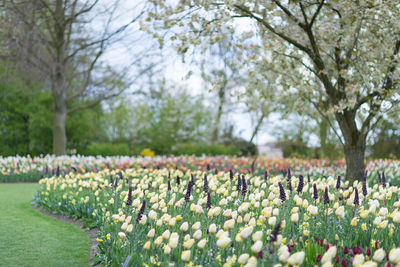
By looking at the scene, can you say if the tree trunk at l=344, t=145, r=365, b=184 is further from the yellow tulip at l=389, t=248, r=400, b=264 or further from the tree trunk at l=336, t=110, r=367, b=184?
the yellow tulip at l=389, t=248, r=400, b=264

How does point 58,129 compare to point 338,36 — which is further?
point 58,129

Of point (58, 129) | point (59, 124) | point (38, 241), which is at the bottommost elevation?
point (38, 241)

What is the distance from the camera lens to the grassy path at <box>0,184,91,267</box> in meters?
4.40

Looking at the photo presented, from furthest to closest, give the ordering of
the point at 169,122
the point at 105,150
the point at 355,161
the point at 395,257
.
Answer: the point at 169,122, the point at 105,150, the point at 355,161, the point at 395,257

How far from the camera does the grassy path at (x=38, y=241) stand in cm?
440

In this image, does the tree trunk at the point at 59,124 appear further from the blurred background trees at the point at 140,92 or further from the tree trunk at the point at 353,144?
the tree trunk at the point at 353,144

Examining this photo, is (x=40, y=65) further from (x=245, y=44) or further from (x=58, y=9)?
(x=245, y=44)

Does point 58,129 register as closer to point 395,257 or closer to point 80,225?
point 80,225

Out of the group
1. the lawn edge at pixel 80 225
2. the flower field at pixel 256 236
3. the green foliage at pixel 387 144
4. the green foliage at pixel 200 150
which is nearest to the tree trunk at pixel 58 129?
the green foliage at pixel 200 150

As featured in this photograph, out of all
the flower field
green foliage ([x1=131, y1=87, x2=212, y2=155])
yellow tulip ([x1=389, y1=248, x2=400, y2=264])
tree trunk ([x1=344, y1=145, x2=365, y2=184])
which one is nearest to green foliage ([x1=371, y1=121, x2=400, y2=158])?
tree trunk ([x1=344, y1=145, x2=365, y2=184])

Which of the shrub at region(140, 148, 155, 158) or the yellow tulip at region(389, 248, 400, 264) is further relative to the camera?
the shrub at region(140, 148, 155, 158)

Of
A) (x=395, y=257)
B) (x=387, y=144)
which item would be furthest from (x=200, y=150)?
(x=395, y=257)

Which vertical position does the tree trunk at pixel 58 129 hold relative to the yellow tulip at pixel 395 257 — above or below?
above

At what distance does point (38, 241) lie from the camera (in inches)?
202
